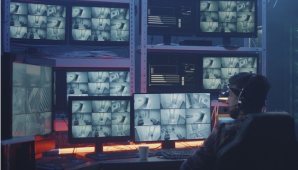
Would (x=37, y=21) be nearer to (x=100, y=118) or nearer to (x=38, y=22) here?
(x=38, y=22)

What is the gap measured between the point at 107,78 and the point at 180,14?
2.62ft

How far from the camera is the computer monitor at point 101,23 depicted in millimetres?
2668

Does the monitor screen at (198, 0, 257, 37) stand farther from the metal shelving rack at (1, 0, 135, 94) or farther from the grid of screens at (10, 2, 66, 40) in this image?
the grid of screens at (10, 2, 66, 40)

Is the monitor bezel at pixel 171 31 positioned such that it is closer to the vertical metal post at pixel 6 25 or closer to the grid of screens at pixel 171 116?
the grid of screens at pixel 171 116

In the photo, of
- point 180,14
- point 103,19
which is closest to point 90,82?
point 103,19

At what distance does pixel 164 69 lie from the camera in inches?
107

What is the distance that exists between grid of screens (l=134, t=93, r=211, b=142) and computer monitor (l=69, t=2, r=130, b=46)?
0.59 meters

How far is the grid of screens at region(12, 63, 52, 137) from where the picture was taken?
1773 mm

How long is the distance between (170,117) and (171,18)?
32.8 inches

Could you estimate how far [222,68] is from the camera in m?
2.83

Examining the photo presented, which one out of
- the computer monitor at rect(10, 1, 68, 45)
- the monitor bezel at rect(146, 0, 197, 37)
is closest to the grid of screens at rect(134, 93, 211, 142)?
the monitor bezel at rect(146, 0, 197, 37)

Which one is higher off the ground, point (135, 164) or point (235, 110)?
point (235, 110)

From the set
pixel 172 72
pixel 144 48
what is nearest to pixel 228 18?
pixel 172 72

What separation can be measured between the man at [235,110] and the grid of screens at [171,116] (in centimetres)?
68
